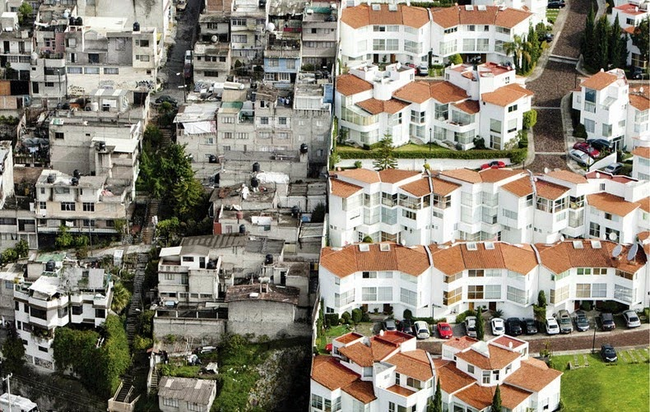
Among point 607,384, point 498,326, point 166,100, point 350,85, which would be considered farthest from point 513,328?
point 166,100

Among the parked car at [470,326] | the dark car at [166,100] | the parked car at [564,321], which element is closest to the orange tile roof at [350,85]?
the dark car at [166,100]

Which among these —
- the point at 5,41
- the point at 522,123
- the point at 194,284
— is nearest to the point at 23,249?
the point at 194,284

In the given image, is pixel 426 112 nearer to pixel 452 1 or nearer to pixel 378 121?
pixel 378 121

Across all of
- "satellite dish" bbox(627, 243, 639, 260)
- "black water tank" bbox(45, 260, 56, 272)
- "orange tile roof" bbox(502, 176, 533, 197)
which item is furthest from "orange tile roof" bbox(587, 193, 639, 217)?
"black water tank" bbox(45, 260, 56, 272)

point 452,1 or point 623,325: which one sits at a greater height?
point 452,1

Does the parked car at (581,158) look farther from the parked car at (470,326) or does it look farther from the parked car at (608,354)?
the parked car at (608,354)

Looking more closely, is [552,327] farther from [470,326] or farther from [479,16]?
[479,16]
